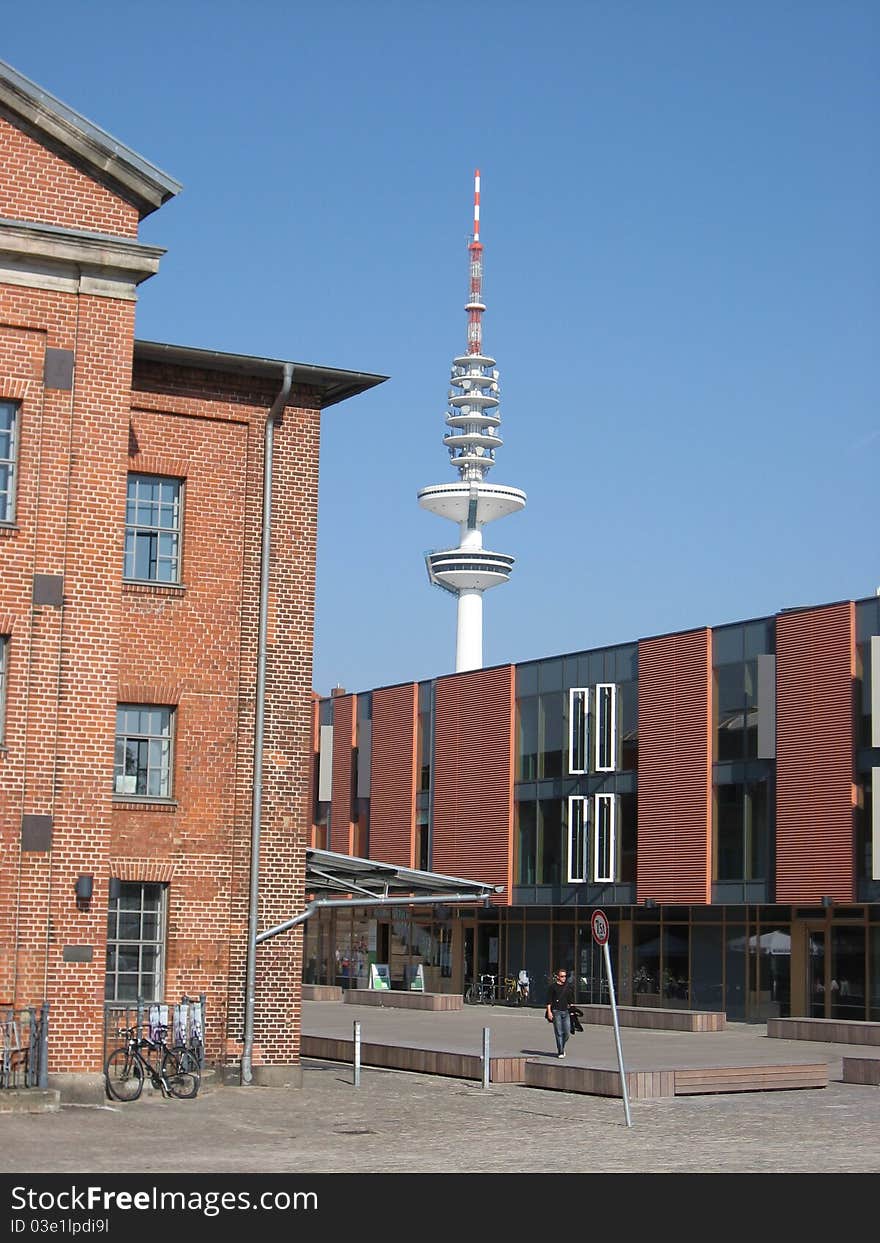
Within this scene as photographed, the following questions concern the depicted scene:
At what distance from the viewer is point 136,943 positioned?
2573 cm

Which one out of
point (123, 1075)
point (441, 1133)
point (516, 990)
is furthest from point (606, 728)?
point (441, 1133)

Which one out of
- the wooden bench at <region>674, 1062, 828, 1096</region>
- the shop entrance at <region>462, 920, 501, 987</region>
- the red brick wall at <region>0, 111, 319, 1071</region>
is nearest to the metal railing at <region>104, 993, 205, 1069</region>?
the red brick wall at <region>0, 111, 319, 1071</region>

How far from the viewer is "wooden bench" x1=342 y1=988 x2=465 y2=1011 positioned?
54844mm

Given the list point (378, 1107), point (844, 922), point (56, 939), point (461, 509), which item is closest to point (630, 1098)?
point (378, 1107)

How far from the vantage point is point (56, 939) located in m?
23.4

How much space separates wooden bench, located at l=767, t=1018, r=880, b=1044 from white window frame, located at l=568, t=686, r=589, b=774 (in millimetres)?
13937

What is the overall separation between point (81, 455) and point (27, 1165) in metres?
10.3

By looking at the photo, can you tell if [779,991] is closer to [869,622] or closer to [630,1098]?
[869,622]

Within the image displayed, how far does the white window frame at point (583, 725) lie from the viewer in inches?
2180

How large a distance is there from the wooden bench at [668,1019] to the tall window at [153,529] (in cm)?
2382

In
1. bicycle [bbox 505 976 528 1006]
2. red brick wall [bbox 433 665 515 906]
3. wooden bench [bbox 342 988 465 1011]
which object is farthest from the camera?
red brick wall [bbox 433 665 515 906]

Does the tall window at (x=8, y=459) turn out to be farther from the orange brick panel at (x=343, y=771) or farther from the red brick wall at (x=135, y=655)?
the orange brick panel at (x=343, y=771)

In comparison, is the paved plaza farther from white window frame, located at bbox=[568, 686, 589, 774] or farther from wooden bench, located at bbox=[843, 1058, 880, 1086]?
white window frame, located at bbox=[568, 686, 589, 774]

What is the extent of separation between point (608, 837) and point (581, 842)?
129cm
